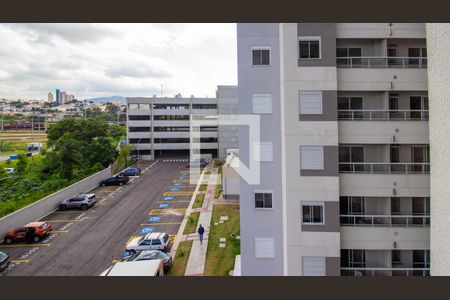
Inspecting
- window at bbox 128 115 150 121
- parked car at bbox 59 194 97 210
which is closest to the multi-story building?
window at bbox 128 115 150 121

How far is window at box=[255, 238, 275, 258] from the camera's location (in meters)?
10.1

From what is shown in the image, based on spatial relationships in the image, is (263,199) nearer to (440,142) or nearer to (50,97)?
(440,142)

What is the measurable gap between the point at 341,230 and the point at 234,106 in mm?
34334

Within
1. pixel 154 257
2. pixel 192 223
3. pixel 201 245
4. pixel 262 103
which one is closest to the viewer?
pixel 262 103

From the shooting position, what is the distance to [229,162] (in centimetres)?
2247

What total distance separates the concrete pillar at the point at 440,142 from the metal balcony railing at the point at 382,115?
1.76 m

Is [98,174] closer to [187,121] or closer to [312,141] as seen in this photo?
[187,121]

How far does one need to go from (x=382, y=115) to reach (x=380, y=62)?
5.89ft

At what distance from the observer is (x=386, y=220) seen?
30.4ft

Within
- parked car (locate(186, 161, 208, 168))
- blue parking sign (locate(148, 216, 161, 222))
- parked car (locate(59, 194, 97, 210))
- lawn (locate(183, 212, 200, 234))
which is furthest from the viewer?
parked car (locate(186, 161, 208, 168))

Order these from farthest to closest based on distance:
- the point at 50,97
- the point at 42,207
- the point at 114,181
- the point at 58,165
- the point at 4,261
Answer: the point at 50,97 < the point at 114,181 < the point at 58,165 < the point at 42,207 < the point at 4,261

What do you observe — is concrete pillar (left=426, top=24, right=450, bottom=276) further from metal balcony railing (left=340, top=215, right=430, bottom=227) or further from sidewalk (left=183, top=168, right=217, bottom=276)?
sidewalk (left=183, top=168, right=217, bottom=276)

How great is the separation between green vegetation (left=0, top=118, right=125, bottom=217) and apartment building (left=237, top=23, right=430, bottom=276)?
59.0ft

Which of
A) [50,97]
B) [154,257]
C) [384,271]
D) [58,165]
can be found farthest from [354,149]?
[50,97]
